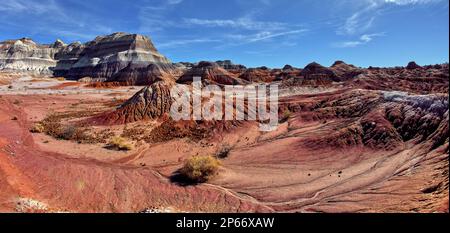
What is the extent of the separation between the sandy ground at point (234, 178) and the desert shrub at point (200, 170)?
15.9 inches

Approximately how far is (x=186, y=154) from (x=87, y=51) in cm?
11624

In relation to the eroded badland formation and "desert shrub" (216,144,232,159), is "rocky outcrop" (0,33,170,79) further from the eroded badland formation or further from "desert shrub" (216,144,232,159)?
"desert shrub" (216,144,232,159)

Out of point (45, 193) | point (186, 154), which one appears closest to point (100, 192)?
point (45, 193)

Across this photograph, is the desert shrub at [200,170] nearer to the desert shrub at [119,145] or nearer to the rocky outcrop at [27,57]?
the desert shrub at [119,145]

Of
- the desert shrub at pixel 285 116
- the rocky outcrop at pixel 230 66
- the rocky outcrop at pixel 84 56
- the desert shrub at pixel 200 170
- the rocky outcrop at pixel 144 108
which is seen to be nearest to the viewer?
the desert shrub at pixel 200 170

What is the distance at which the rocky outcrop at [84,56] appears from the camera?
102m

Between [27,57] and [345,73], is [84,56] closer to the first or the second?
[27,57]

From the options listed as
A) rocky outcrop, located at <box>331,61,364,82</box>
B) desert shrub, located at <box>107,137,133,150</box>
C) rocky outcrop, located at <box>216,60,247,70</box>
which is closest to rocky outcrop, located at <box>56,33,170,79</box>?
rocky outcrop, located at <box>216,60,247,70</box>

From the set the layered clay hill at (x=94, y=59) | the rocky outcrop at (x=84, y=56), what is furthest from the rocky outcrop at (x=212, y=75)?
the rocky outcrop at (x=84, y=56)

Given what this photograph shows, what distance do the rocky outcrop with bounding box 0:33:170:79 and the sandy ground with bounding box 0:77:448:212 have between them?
248ft

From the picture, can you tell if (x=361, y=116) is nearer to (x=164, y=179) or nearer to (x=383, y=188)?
(x=383, y=188)
